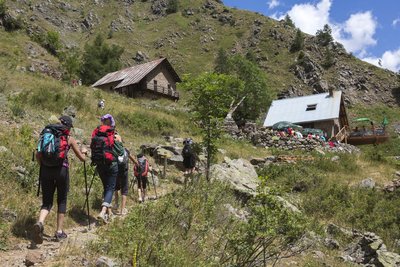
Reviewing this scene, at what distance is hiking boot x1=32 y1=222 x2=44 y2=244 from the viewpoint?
564 cm

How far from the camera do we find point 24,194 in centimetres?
768

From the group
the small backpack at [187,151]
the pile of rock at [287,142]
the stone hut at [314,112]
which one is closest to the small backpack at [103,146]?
the small backpack at [187,151]

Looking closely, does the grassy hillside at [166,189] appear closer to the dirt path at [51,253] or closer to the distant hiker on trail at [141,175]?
the dirt path at [51,253]

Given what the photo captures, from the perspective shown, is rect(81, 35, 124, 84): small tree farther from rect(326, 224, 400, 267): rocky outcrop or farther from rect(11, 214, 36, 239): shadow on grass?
rect(11, 214, 36, 239): shadow on grass

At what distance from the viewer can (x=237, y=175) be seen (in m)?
13.5

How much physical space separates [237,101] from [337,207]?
2979 centimetres

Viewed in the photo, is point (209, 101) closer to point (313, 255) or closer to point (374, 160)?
point (313, 255)

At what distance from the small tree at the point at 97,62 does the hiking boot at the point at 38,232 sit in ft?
163

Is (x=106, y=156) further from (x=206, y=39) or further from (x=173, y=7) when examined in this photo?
(x=173, y=7)

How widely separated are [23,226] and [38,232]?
91 centimetres

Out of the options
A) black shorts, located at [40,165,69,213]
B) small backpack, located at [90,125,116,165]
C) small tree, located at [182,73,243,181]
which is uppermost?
small tree, located at [182,73,243,181]

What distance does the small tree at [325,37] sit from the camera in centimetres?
8475

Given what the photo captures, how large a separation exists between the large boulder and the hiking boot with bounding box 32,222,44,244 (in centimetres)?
607

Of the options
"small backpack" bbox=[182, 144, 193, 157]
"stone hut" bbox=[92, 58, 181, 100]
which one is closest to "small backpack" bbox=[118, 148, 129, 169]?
"small backpack" bbox=[182, 144, 193, 157]
